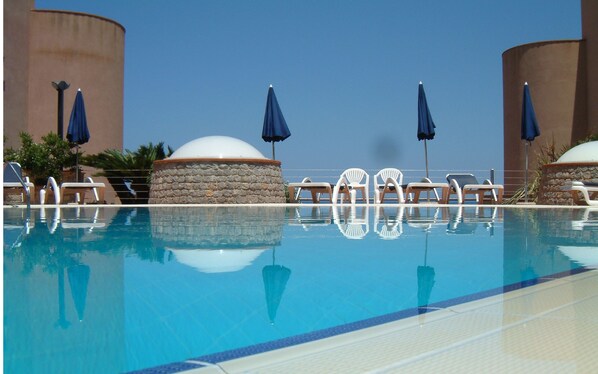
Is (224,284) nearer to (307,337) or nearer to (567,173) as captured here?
(307,337)

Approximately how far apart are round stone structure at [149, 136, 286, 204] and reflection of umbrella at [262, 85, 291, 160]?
3.59ft

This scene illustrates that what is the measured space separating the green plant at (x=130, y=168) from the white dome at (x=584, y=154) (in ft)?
33.2

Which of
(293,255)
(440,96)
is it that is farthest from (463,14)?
(293,255)

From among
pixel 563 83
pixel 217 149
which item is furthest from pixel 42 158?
pixel 563 83

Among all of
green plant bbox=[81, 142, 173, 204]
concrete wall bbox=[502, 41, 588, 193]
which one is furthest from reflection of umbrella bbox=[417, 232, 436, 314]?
concrete wall bbox=[502, 41, 588, 193]

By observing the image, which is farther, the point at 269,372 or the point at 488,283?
the point at 488,283

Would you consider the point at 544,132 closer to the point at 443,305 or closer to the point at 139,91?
the point at 139,91

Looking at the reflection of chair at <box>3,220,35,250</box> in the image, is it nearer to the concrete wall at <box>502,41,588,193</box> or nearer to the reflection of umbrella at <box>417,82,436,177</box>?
the reflection of umbrella at <box>417,82,436,177</box>

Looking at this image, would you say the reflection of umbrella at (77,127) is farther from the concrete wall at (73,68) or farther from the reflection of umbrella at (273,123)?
the concrete wall at (73,68)

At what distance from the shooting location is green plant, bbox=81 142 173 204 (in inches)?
647

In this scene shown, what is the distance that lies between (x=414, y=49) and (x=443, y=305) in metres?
21.5

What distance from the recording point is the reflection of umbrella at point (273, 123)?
46.8 feet

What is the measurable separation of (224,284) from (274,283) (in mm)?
247

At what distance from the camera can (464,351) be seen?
61.8 inches
